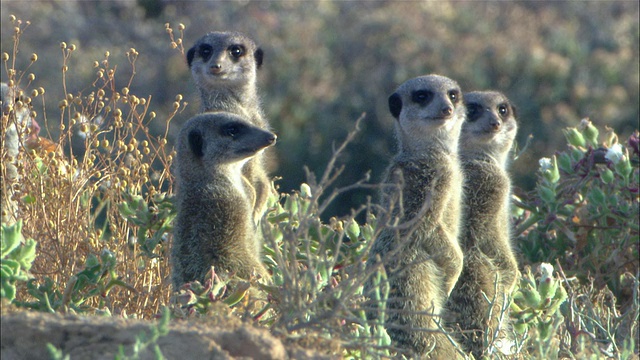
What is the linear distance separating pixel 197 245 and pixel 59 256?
1.94 ft

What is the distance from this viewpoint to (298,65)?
15.4 meters

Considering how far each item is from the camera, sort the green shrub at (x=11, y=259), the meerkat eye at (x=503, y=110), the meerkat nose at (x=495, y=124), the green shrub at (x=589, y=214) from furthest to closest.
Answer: the green shrub at (x=589, y=214)
the meerkat eye at (x=503, y=110)
the meerkat nose at (x=495, y=124)
the green shrub at (x=11, y=259)

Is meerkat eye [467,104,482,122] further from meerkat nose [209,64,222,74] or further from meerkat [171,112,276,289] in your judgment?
meerkat nose [209,64,222,74]

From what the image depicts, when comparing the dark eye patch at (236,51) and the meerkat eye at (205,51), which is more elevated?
the meerkat eye at (205,51)

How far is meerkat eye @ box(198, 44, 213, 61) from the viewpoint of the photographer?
5199 mm

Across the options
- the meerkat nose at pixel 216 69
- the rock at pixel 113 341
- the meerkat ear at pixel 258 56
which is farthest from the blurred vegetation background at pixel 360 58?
the rock at pixel 113 341

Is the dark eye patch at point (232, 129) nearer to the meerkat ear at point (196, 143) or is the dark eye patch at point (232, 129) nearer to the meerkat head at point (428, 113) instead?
the meerkat ear at point (196, 143)

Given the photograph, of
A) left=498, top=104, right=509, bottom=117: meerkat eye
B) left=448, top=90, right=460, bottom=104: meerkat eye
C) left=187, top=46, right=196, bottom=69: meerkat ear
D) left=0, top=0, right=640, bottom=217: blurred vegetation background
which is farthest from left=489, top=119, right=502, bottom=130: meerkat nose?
left=0, top=0, right=640, bottom=217: blurred vegetation background

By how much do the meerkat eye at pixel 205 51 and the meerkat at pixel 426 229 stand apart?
1.32 meters

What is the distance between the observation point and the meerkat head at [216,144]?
4.13 metres

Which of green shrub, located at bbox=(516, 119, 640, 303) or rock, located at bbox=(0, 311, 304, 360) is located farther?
green shrub, located at bbox=(516, 119, 640, 303)

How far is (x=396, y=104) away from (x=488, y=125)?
0.44m

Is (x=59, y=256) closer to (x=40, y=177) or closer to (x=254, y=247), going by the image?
(x=40, y=177)

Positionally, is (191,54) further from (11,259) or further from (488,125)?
(11,259)
